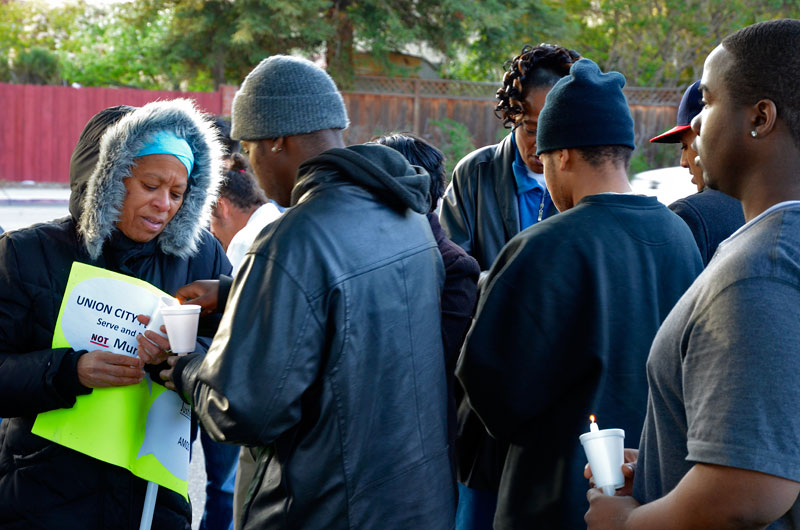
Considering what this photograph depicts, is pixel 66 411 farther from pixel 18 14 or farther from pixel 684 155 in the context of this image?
Result: pixel 18 14

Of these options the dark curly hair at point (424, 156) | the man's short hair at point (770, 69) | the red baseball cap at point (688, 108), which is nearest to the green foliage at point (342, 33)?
the red baseball cap at point (688, 108)

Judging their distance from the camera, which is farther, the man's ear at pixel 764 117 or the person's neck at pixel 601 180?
the person's neck at pixel 601 180

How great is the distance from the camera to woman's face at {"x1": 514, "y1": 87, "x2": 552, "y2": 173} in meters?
3.57

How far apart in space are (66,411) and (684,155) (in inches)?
114

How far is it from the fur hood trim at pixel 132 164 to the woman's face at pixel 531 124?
1.40 metres

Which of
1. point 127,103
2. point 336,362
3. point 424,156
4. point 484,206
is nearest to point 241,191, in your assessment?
point 484,206

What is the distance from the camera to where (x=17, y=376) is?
7.96 feet

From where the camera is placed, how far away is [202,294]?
8.76 feet

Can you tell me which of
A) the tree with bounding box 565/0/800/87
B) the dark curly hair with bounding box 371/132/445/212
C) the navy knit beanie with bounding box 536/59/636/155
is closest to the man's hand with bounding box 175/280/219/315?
the dark curly hair with bounding box 371/132/445/212

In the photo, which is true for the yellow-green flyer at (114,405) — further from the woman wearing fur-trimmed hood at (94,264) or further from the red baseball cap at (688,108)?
the red baseball cap at (688,108)

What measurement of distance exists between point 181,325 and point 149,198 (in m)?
0.56

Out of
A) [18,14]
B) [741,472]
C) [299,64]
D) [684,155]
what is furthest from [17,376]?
[18,14]

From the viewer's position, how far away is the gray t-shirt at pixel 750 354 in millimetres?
1308

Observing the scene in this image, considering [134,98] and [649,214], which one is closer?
[649,214]
